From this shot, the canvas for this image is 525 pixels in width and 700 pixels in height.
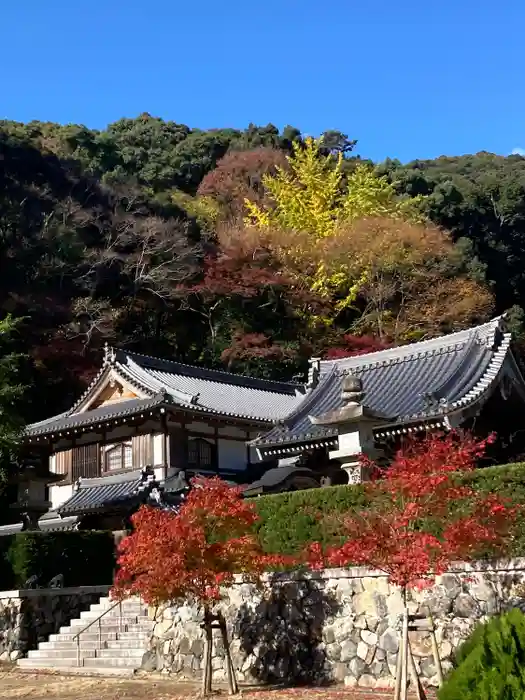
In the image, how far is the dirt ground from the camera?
1136cm

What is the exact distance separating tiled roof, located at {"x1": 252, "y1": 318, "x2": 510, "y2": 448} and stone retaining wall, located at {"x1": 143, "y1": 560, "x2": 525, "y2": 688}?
15.8ft

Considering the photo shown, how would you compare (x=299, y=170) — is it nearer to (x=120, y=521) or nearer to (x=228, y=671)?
(x=120, y=521)

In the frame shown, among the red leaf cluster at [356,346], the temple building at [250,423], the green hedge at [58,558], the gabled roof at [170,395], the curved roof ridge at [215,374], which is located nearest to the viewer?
the temple building at [250,423]

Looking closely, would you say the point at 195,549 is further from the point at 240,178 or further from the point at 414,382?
the point at 240,178

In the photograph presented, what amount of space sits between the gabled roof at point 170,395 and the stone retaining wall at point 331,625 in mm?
12696

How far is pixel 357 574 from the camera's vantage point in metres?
12.5

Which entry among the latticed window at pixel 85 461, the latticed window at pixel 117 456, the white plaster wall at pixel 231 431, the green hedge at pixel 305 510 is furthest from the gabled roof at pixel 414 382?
the latticed window at pixel 85 461

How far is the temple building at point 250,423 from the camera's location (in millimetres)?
18047

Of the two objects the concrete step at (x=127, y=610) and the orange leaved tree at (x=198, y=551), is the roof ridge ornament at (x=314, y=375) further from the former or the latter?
the orange leaved tree at (x=198, y=551)

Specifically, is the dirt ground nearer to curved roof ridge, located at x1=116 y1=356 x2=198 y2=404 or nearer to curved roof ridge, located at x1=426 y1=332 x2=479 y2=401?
curved roof ridge, located at x1=426 y1=332 x2=479 y2=401

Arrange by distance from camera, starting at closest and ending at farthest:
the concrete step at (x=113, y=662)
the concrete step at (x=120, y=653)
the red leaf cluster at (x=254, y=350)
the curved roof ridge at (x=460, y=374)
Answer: the concrete step at (x=113, y=662) < the concrete step at (x=120, y=653) < the curved roof ridge at (x=460, y=374) < the red leaf cluster at (x=254, y=350)

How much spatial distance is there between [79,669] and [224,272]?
29832 millimetres

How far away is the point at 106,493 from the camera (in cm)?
2583

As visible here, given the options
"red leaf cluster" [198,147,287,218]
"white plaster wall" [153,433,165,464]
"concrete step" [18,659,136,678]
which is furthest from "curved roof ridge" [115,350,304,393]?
"red leaf cluster" [198,147,287,218]
